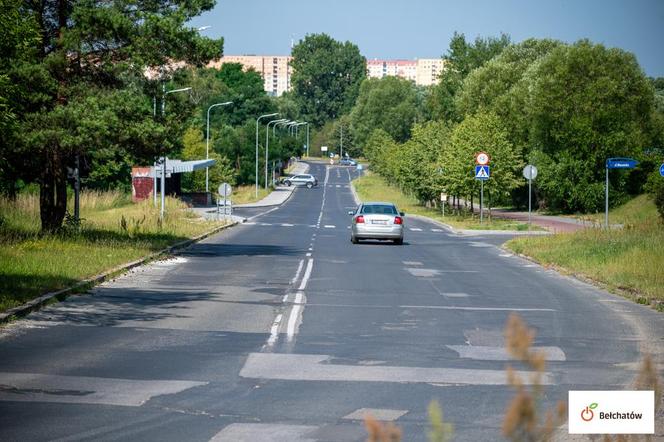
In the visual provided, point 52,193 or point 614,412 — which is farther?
point 52,193

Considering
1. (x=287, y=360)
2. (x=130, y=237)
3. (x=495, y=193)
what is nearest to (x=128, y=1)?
(x=130, y=237)

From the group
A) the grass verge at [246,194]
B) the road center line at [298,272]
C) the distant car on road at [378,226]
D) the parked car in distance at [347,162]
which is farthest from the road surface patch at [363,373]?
the parked car in distance at [347,162]

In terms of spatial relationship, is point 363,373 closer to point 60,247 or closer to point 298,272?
point 298,272

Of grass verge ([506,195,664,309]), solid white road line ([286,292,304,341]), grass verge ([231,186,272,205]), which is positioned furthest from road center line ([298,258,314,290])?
grass verge ([231,186,272,205])

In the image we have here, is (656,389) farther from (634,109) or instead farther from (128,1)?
(634,109)

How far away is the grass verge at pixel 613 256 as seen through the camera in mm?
21484

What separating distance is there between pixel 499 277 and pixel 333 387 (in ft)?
51.7

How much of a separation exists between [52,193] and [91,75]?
3.78 metres

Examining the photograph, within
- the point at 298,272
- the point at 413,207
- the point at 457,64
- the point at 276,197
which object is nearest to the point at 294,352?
the point at 298,272

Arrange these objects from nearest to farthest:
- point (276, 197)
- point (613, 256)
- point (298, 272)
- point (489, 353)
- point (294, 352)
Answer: point (294, 352) < point (489, 353) < point (298, 272) < point (613, 256) < point (276, 197)

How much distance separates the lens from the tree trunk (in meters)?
30.5

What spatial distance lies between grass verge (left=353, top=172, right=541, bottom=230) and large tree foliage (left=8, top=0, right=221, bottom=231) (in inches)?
1132

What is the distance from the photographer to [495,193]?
6331 cm

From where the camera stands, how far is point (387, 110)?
6580 inches
